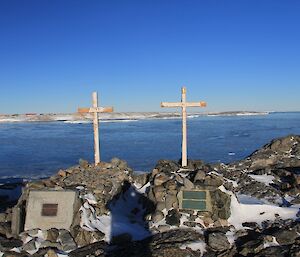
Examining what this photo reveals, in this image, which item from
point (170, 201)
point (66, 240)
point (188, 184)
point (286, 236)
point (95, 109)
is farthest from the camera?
point (95, 109)

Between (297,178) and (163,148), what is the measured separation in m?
23.3

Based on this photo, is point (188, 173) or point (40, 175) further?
point (40, 175)

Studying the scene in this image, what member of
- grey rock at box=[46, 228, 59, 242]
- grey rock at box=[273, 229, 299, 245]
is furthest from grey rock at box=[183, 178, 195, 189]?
grey rock at box=[46, 228, 59, 242]

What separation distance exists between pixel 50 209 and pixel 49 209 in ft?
0.09

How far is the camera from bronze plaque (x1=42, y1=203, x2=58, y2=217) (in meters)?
10.3

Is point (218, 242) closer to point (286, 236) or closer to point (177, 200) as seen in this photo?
point (286, 236)

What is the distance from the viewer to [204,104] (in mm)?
14812

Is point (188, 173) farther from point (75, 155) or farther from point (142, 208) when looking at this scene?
point (75, 155)

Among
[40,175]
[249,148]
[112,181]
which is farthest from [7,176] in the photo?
[249,148]

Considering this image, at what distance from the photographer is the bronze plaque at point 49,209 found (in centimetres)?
1032

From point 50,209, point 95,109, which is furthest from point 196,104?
point 50,209

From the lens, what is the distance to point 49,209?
10367 millimetres

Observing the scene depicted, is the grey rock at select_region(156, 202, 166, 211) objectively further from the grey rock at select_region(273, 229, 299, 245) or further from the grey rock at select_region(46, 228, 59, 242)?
the grey rock at select_region(273, 229, 299, 245)

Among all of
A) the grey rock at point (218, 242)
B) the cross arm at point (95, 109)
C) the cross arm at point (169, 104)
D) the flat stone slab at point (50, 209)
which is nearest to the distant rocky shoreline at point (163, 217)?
the grey rock at point (218, 242)
